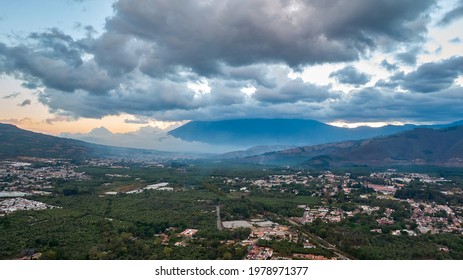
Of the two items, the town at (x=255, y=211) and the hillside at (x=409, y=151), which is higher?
the hillside at (x=409, y=151)

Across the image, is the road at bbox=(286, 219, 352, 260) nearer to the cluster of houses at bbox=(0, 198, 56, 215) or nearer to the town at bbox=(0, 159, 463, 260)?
the town at bbox=(0, 159, 463, 260)

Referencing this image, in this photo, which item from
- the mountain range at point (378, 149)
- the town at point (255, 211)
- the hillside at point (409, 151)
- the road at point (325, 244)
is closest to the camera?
the road at point (325, 244)

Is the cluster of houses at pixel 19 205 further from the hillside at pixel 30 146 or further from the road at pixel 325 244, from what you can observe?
the hillside at pixel 30 146

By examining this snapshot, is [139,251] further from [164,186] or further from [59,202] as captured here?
[164,186]

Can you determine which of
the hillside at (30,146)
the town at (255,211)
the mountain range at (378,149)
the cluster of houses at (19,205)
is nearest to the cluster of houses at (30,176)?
the town at (255,211)

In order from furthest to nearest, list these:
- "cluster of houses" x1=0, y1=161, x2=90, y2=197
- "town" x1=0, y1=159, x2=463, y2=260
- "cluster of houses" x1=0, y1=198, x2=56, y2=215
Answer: "cluster of houses" x1=0, y1=161, x2=90, y2=197 → "cluster of houses" x1=0, y1=198, x2=56, y2=215 → "town" x1=0, y1=159, x2=463, y2=260

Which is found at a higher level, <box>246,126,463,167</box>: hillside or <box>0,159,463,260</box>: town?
<box>246,126,463,167</box>: hillside

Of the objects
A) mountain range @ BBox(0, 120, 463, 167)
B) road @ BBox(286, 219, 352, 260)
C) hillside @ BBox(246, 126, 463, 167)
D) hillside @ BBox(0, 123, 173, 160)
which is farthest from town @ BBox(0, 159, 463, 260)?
hillside @ BBox(246, 126, 463, 167)

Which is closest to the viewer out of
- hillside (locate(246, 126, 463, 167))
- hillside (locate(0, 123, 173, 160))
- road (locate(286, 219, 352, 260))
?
road (locate(286, 219, 352, 260))

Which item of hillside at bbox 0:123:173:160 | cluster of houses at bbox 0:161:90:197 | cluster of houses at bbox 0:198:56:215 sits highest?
hillside at bbox 0:123:173:160

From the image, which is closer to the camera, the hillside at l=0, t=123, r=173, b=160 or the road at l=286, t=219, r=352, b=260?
the road at l=286, t=219, r=352, b=260

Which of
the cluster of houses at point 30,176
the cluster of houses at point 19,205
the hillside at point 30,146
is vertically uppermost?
the hillside at point 30,146

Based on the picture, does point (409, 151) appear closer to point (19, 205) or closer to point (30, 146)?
point (19, 205)
